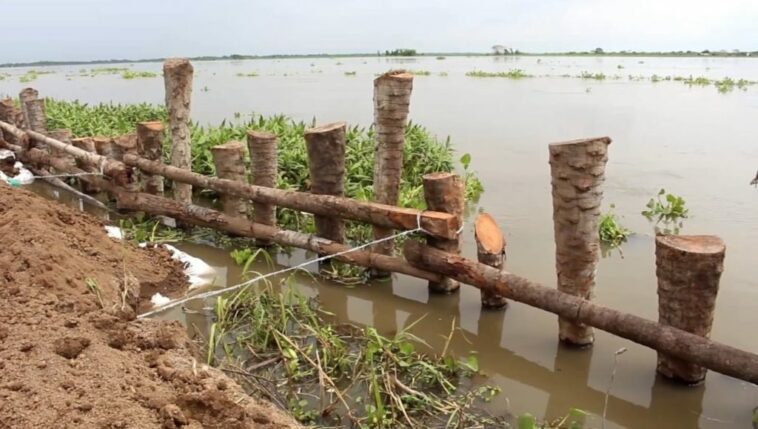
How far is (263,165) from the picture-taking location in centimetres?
519

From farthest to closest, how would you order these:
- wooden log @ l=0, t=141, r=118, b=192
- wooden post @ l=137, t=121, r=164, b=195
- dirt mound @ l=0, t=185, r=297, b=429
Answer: wooden log @ l=0, t=141, r=118, b=192
wooden post @ l=137, t=121, r=164, b=195
dirt mound @ l=0, t=185, r=297, b=429

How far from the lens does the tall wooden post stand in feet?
14.0

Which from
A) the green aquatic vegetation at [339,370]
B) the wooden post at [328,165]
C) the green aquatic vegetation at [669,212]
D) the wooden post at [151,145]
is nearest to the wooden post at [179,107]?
the wooden post at [151,145]

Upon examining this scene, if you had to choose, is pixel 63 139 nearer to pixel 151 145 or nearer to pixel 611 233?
pixel 151 145

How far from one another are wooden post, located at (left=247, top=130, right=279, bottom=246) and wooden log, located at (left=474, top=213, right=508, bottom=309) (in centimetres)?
192

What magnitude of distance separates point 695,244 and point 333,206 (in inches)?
95.8

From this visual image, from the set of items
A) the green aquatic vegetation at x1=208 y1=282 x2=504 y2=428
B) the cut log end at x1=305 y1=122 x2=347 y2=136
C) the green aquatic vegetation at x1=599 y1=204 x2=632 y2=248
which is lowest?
the green aquatic vegetation at x1=208 y1=282 x2=504 y2=428

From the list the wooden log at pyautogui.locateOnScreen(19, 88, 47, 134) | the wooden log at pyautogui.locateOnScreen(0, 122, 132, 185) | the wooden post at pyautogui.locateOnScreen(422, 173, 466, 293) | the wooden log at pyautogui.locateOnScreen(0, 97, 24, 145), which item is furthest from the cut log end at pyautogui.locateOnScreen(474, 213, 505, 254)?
the wooden log at pyautogui.locateOnScreen(0, 97, 24, 145)

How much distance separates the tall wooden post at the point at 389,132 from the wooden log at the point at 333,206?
30cm

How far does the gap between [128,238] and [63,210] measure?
2.11 ft

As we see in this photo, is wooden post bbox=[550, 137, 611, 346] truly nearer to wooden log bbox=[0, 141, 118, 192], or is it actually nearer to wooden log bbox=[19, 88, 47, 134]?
wooden log bbox=[0, 141, 118, 192]

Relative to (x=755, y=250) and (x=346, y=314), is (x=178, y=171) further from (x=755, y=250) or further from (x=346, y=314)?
(x=755, y=250)

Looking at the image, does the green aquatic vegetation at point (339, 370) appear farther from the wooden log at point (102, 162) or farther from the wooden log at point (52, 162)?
the wooden log at point (52, 162)

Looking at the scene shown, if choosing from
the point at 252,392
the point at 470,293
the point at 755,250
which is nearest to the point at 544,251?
the point at 470,293
